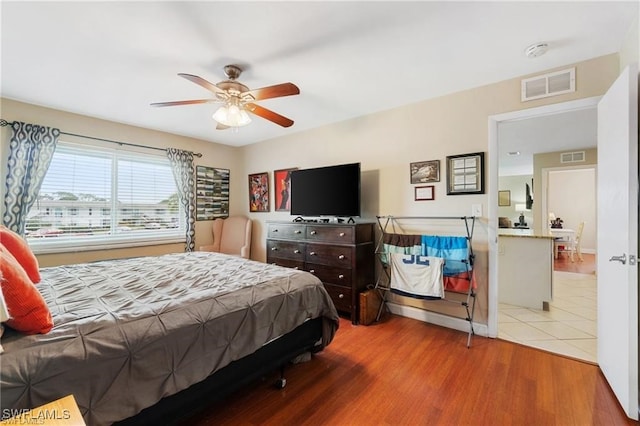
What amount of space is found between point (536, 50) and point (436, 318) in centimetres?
255

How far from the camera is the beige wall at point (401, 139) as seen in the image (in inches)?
103

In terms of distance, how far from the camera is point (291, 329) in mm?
1871

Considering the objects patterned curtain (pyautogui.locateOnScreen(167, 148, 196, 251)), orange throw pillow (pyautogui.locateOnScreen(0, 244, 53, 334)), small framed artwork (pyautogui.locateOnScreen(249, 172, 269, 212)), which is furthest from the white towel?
patterned curtain (pyautogui.locateOnScreen(167, 148, 196, 251))

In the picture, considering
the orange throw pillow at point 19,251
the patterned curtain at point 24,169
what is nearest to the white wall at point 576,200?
the orange throw pillow at point 19,251

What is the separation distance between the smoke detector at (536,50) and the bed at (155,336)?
240 cm

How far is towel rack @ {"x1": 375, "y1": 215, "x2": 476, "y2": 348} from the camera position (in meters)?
2.65

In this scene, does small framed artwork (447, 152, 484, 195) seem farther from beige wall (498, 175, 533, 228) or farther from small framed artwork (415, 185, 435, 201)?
beige wall (498, 175, 533, 228)

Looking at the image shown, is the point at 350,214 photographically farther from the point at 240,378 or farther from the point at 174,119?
the point at 174,119

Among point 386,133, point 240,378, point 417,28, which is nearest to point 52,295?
point 240,378

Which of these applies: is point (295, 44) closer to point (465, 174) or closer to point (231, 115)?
point (231, 115)

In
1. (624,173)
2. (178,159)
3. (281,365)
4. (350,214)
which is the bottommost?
(281,365)

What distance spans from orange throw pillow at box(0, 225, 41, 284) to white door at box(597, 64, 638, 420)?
→ 11.9 ft

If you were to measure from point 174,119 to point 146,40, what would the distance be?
5.69 feet

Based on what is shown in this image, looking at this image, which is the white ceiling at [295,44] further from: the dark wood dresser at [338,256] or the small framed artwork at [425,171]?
the dark wood dresser at [338,256]
